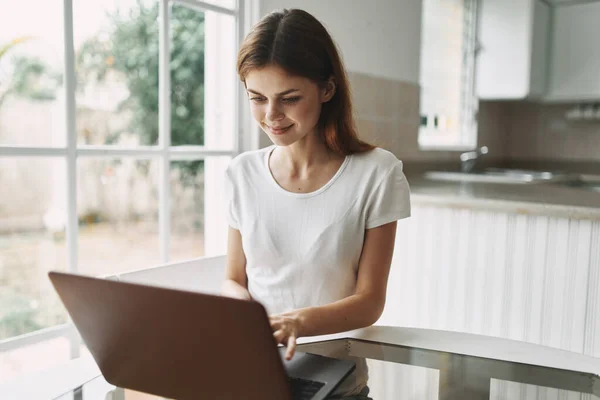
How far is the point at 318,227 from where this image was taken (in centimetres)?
115

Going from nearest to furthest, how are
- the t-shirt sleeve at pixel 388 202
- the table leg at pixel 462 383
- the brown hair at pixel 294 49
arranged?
the table leg at pixel 462 383, the brown hair at pixel 294 49, the t-shirt sleeve at pixel 388 202

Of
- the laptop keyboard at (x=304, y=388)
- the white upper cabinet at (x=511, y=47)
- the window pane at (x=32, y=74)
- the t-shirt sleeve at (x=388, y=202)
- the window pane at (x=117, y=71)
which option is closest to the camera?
the laptop keyboard at (x=304, y=388)

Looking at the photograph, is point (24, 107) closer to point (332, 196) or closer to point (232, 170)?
point (232, 170)

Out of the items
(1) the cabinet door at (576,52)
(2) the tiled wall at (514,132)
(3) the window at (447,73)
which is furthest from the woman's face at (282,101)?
(1) the cabinet door at (576,52)

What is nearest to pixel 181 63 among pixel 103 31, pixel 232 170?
pixel 103 31

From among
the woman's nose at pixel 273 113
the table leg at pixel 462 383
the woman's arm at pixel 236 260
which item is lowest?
the table leg at pixel 462 383

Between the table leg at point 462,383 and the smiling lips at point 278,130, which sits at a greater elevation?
the smiling lips at point 278,130

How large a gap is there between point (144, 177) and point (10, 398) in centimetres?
111

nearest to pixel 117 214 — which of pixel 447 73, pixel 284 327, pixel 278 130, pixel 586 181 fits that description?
pixel 278 130

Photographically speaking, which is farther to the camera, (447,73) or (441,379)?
(447,73)

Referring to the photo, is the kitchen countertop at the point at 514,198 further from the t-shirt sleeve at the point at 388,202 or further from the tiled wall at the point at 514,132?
the t-shirt sleeve at the point at 388,202

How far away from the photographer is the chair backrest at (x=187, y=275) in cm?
126

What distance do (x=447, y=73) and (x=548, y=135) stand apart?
1.13 meters

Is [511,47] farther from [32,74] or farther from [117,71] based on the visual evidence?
[32,74]
